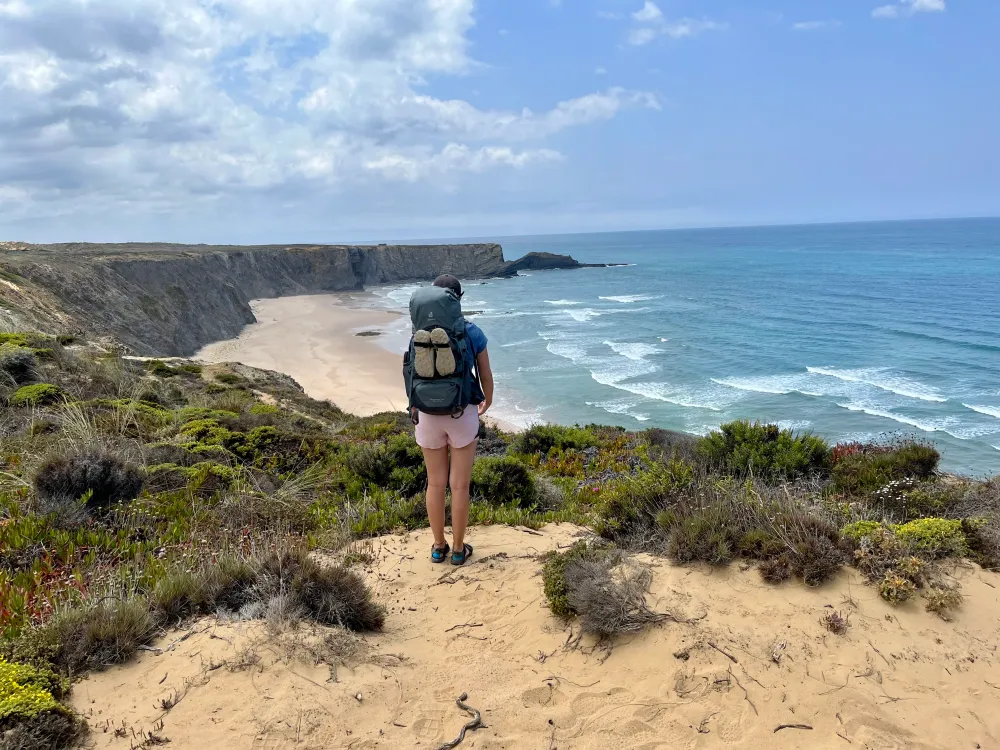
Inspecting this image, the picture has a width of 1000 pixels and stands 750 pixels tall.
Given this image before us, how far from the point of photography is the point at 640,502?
4.70 metres

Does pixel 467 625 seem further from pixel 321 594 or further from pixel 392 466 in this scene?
pixel 392 466

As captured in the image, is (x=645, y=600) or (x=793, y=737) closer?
(x=793, y=737)

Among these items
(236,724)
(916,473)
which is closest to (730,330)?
Answer: (916,473)

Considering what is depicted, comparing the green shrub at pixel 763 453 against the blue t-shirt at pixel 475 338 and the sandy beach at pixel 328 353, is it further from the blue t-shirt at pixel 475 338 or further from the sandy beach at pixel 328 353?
the sandy beach at pixel 328 353

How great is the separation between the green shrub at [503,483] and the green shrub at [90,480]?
3138 mm

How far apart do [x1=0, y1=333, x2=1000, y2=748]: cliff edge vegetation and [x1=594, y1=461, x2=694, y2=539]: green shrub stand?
18 millimetres

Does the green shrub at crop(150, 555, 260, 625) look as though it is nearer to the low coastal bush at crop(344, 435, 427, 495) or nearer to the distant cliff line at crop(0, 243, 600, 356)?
the low coastal bush at crop(344, 435, 427, 495)

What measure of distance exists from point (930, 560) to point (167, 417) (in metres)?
8.67

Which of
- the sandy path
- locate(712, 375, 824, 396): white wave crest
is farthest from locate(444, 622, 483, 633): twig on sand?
locate(712, 375, 824, 396): white wave crest

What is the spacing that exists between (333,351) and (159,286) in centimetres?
1614

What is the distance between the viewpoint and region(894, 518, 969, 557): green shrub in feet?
12.6

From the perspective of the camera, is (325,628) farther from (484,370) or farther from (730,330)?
(730,330)

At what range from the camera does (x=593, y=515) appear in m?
5.56

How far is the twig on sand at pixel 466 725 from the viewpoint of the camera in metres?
2.62
